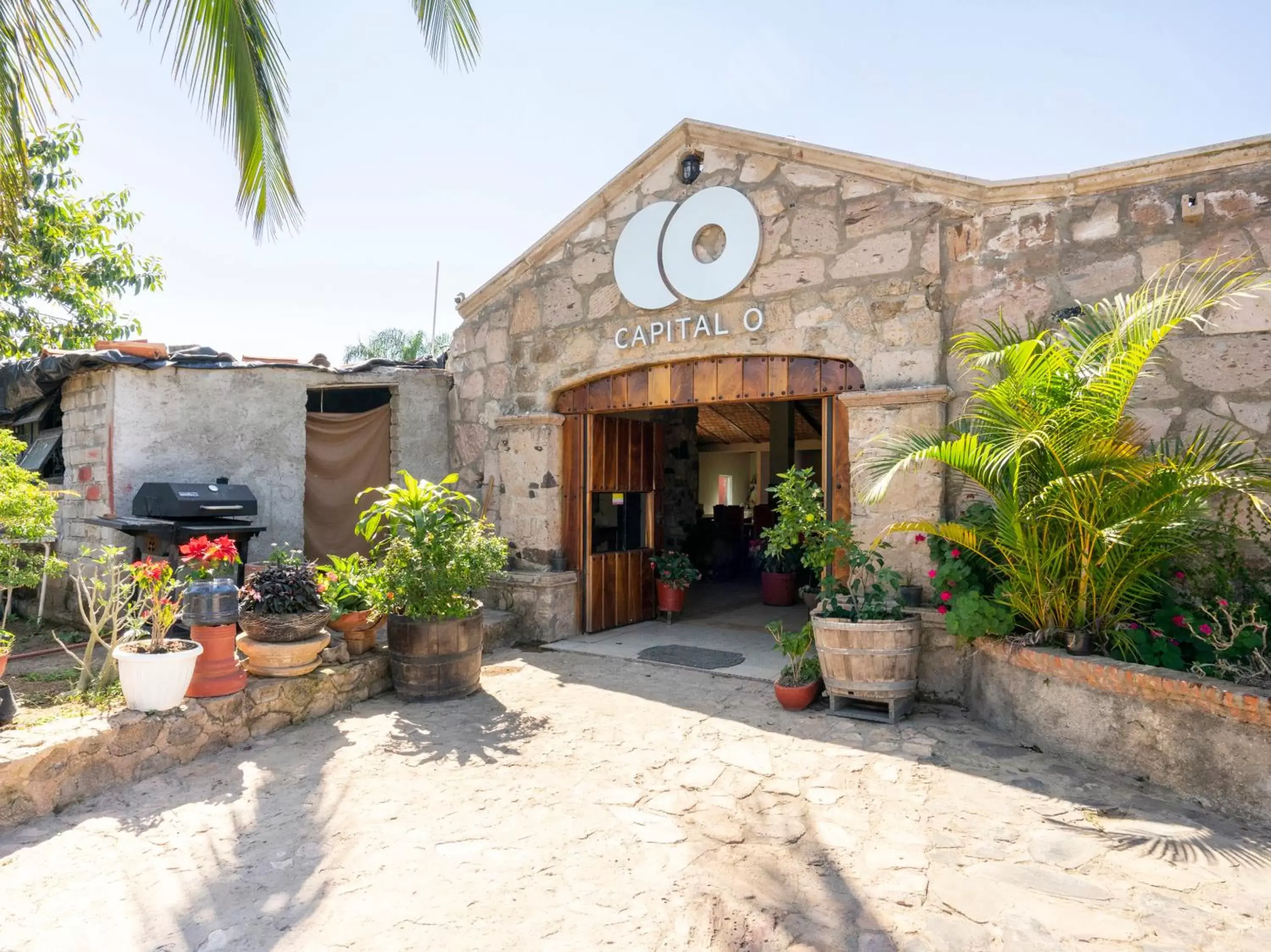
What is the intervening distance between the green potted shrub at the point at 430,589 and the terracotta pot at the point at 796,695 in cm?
208

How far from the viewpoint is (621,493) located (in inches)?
293

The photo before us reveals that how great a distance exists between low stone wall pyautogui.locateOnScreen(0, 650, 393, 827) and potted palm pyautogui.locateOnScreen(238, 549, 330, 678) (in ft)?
0.32

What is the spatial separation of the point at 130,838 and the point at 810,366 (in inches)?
189

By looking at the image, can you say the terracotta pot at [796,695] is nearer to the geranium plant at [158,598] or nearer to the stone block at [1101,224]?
the stone block at [1101,224]

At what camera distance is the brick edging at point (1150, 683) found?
3.20 m

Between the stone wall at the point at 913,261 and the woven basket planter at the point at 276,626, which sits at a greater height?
the stone wall at the point at 913,261

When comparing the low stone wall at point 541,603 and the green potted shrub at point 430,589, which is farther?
the low stone wall at point 541,603

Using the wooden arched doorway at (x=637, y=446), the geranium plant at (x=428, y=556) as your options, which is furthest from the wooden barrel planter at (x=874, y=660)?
the geranium plant at (x=428, y=556)

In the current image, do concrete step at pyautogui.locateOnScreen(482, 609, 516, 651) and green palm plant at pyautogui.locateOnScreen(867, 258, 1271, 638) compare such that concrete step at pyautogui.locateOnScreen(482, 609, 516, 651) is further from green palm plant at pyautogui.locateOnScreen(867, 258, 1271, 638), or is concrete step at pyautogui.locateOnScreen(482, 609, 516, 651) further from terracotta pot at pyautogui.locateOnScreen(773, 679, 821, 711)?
green palm plant at pyautogui.locateOnScreen(867, 258, 1271, 638)

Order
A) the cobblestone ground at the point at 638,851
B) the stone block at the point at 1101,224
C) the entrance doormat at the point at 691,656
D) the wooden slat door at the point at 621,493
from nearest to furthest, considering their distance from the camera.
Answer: the cobblestone ground at the point at 638,851
the stone block at the point at 1101,224
the entrance doormat at the point at 691,656
the wooden slat door at the point at 621,493

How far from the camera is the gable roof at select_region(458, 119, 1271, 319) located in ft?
14.2

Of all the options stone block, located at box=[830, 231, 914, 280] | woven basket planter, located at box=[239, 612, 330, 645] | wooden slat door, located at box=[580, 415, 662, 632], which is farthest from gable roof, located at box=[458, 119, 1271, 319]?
woven basket planter, located at box=[239, 612, 330, 645]

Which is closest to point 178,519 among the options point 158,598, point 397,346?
point 158,598

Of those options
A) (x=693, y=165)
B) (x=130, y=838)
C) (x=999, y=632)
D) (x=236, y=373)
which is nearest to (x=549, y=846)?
(x=130, y=838)
